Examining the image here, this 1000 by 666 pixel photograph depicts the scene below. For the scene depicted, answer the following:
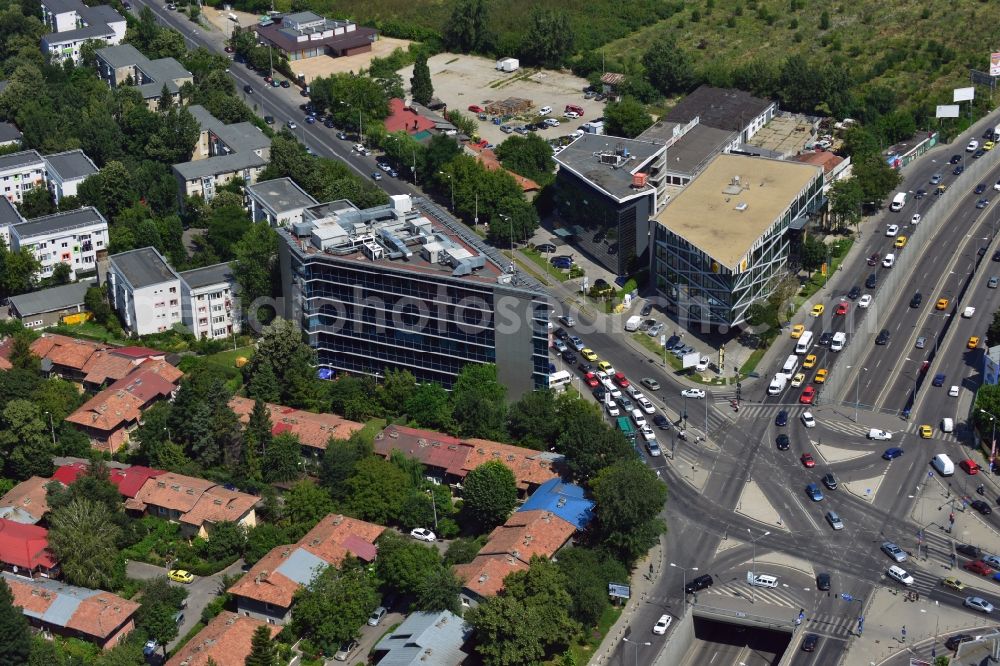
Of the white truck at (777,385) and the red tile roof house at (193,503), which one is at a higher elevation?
the white truck at (777,385)

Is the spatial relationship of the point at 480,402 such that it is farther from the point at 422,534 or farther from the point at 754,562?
the point at 754,562

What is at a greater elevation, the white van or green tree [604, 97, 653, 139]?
green tree [604, 97, 653, 139]

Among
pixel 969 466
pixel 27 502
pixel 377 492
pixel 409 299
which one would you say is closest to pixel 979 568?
pixel 969 466

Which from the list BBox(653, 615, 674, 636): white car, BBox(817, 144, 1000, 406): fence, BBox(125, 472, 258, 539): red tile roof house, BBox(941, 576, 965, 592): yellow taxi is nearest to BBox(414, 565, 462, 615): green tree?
BBox(653, 615, 674, 636): white car

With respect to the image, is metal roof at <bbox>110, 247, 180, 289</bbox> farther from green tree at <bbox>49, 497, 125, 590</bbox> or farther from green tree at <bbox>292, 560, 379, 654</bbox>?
green tree at <bbox>292, 560, 379, 654</bbox>

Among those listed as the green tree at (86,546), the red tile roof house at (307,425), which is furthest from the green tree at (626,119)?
the green tree at (86,546)

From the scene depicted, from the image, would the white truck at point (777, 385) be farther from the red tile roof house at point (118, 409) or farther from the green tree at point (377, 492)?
the red tile roof house at point (118, 409)

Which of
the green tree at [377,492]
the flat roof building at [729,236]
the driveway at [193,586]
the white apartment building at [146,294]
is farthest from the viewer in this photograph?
the white apartment building at [146,294]
